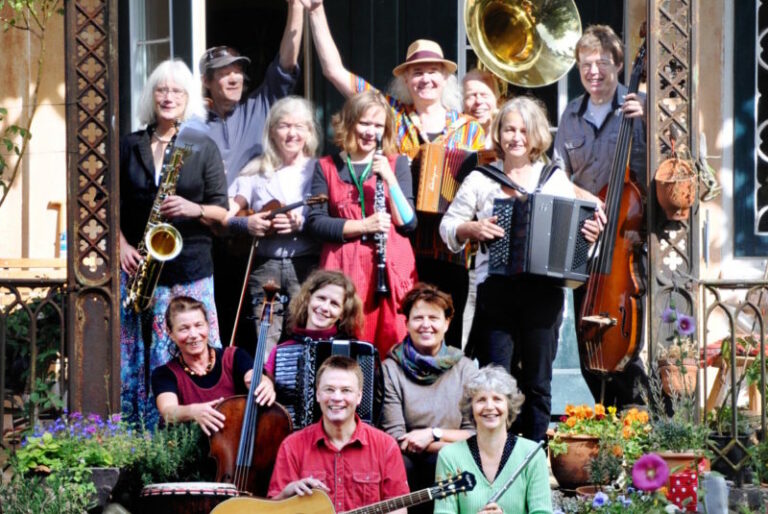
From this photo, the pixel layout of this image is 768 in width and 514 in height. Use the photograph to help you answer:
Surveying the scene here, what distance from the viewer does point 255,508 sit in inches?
261

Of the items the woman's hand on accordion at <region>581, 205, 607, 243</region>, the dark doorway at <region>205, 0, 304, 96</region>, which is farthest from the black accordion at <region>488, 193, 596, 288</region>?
the dark doorway at <region>205, 0, 304, 96</region>

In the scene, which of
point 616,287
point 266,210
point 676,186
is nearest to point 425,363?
point 616,287

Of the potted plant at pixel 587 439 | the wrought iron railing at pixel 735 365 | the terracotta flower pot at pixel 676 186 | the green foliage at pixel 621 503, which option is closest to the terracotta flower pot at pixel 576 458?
the potted plant at pixel 587 439

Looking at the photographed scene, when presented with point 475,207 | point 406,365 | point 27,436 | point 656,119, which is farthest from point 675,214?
point 27,436

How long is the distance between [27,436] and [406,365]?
1971 millimetres

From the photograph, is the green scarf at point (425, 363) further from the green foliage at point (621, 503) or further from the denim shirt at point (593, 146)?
the denim shirt at point (593, 146)

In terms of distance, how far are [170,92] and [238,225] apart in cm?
86

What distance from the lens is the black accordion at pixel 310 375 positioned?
7391mm

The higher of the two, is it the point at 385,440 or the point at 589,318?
the point at 589,318

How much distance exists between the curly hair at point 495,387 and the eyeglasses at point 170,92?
8.48ft

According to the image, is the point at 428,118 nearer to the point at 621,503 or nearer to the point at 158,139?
the point at 158,139

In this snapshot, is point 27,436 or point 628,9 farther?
point 628,9

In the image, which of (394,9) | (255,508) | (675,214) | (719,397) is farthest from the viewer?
(394,9)

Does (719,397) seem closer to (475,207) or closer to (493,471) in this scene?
(475,207)
